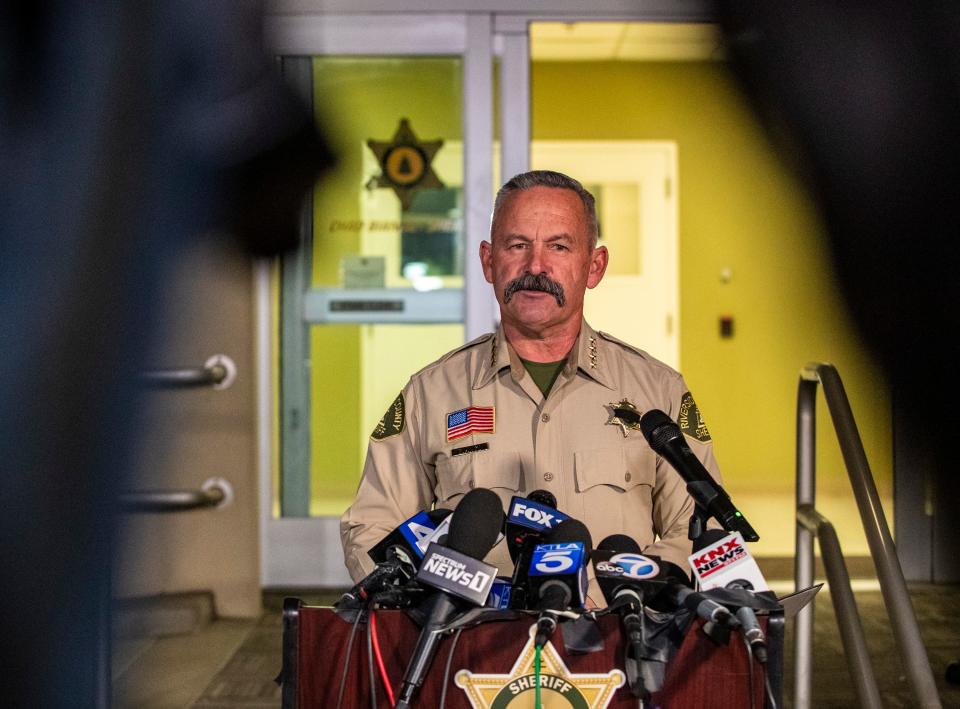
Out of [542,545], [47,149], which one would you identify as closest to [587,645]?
[542,545]

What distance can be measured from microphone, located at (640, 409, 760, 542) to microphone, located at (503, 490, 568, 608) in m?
0.15

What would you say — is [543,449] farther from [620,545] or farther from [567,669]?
[567,669]

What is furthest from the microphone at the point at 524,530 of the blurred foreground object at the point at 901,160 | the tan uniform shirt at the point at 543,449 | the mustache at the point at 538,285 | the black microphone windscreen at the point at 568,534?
the blurred foreground object at the point at 901,160

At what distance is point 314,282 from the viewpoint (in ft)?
13.4

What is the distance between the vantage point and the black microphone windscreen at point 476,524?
1.15 metres

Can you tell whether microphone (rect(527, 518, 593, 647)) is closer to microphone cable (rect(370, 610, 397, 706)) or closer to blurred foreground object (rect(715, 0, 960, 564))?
microphone cable (rect(370, 610, 397, 706))

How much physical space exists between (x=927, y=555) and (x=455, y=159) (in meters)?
2.58

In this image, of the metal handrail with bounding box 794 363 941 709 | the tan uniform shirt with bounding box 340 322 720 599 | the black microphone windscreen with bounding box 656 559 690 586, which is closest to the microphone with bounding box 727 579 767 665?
the black microphone windscreen with bounding box 656 559 690 586

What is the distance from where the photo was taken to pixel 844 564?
7.60 feet

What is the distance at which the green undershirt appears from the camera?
1.88 metres

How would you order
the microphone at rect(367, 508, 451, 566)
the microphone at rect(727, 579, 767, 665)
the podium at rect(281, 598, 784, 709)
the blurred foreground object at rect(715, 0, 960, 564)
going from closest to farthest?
the microphone at rect(727, 579, 767, 665), the podium at rect(281, 598, 784, 709), the microphone at rect(367, 508, 451, 566), the blurred foreground object at rect(715, 0, 960, 564)

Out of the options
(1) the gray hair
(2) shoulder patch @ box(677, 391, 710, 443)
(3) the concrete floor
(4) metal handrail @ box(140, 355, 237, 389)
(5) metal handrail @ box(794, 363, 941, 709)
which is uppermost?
(1) the gray hair

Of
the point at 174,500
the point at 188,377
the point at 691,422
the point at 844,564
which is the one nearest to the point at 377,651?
the point at 691,422

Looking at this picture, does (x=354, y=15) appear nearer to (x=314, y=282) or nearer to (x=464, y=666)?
(x=314, y=282)
